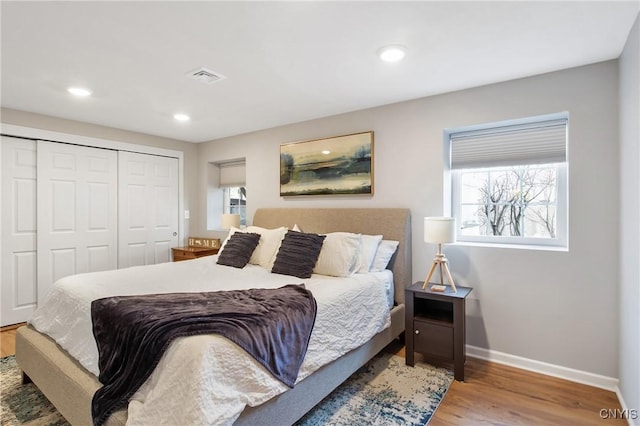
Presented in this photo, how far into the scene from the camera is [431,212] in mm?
3004

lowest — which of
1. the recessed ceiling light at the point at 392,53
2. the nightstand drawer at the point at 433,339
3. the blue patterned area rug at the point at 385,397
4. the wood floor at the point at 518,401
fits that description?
the wood floor at the point at 518,401

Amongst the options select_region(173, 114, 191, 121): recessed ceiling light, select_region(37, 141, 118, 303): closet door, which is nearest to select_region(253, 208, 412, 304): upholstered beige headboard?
select_region(173, 114, 191, 121): recessed ceiling light

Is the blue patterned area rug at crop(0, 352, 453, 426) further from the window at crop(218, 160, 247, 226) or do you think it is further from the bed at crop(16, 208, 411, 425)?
the window at crop(218, 160, 247, 226)

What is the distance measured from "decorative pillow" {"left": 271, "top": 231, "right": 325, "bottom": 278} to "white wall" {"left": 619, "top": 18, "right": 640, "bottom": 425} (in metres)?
2.06

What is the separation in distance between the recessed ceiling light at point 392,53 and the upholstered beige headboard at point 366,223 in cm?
138

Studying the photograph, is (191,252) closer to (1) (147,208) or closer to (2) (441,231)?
(1) (147,208)

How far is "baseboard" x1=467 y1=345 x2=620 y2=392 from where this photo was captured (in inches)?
89.8

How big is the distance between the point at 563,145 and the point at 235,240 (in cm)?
300

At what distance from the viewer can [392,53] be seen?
2.17 m

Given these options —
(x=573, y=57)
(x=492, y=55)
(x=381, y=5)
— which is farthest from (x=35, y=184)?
(x=573, y=57)

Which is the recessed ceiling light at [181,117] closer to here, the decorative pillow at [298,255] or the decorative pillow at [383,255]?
the decorative pillow at [298,255]

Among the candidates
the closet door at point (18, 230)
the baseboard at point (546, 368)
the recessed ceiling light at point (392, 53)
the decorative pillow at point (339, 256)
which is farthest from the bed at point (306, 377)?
the closet door at point (18, 230)

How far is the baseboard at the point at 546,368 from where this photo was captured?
2.28m

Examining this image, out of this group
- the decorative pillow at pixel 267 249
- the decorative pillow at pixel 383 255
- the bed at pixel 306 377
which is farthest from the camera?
the decorative pillow at pixel 267 249
